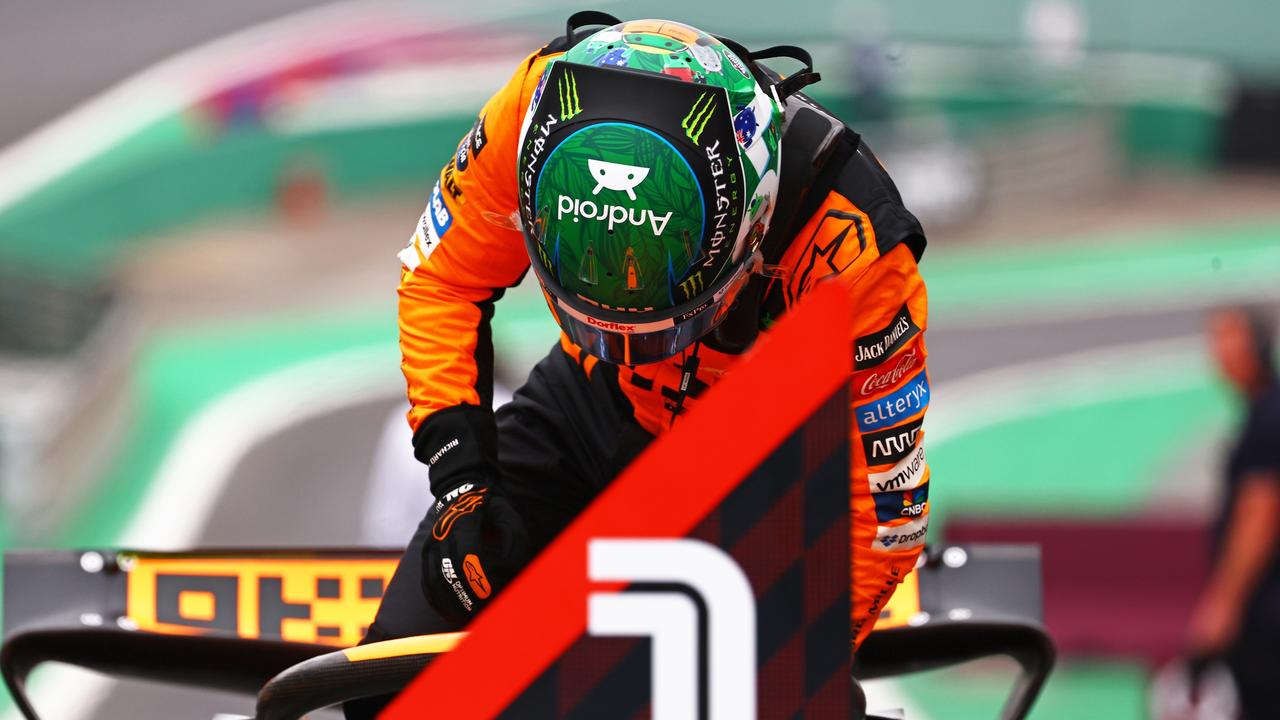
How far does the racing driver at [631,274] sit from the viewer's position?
2400mm

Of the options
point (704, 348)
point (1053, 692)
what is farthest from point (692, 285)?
point (1053, 692)

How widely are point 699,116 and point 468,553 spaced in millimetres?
867

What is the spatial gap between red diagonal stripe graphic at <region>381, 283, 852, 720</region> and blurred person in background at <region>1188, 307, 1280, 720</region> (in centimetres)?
458

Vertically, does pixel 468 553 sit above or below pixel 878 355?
below

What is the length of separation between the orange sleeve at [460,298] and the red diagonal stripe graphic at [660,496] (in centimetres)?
153

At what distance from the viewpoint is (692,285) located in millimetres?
2459

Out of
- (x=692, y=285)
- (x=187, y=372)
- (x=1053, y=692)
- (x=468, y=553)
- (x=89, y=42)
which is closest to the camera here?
(x=692, y=285)

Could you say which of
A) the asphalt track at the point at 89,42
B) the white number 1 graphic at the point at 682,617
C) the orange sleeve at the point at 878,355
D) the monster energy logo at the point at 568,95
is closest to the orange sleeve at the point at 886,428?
the orange sleeve at the point at 878,355

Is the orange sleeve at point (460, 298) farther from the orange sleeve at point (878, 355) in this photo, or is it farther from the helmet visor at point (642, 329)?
the orange sleeve at point (878, 355)

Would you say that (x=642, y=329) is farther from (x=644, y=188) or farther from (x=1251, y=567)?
(x=1251, y=567)

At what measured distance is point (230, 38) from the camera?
16344 millimetres

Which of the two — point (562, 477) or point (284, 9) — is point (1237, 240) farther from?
point (562, 477)

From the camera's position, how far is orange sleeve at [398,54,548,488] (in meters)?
2.88

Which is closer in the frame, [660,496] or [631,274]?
[660,496]
